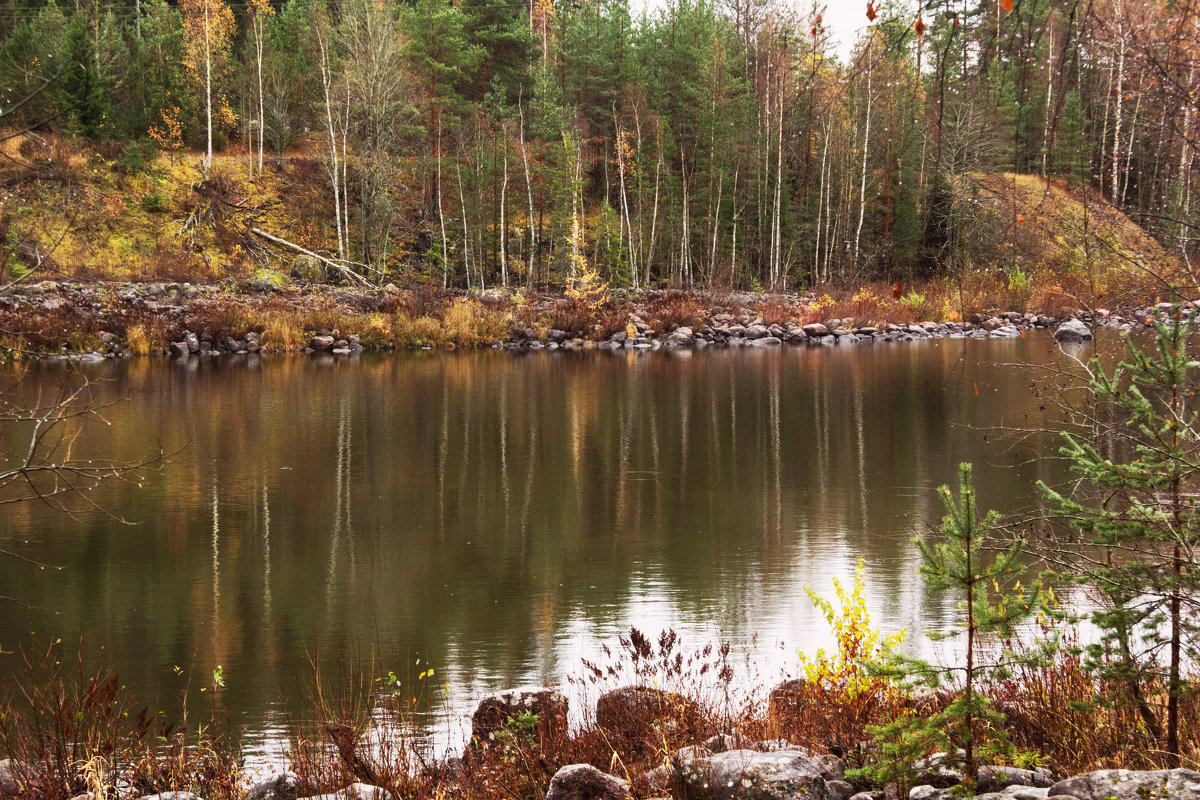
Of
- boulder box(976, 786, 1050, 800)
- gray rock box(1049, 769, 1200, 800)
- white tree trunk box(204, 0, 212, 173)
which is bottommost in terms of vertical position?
boulder box(976, 786, 1050, 800)

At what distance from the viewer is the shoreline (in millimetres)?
30297

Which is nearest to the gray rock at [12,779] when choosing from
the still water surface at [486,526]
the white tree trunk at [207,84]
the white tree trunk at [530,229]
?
the still water surface at [486,526]

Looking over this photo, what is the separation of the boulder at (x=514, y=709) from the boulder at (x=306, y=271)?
3234cm

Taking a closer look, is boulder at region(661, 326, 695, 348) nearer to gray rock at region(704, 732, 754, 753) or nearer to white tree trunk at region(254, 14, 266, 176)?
white tree trunk at region(254, 14, 266, 176)

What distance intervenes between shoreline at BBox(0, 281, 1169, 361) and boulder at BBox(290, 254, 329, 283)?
712 mm

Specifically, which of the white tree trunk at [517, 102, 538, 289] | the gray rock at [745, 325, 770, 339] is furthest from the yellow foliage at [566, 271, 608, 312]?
the gray rock at [745, 325, 770, 339]

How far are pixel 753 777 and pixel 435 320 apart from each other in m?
31.2

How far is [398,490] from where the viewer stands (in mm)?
12531

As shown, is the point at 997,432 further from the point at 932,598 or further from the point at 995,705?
the point at 995,705

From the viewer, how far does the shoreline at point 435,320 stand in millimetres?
30297

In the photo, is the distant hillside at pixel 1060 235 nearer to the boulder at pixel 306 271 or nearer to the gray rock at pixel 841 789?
the gray rock at pixel 841 789

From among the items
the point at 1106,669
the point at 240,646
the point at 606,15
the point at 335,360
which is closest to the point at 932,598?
the point at 1106,669

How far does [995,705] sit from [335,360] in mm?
26591

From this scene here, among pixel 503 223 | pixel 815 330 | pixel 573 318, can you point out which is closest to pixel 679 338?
pixel 573 318
